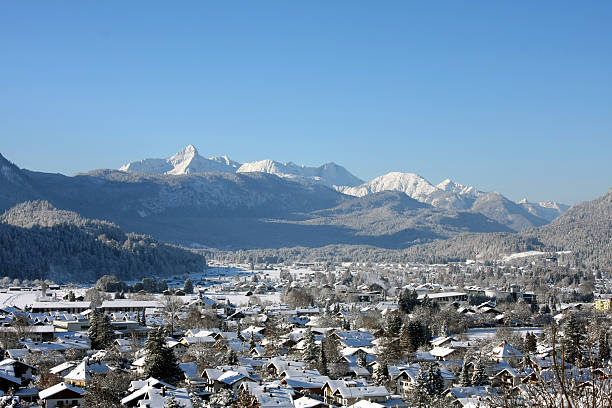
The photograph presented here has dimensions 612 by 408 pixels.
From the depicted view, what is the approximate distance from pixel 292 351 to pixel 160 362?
15.1 m

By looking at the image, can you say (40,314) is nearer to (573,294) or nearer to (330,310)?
(330,310)

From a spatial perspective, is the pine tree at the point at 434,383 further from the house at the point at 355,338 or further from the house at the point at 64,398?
the house at the point at 64,398

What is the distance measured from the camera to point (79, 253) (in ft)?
467

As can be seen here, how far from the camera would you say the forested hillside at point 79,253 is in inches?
5143

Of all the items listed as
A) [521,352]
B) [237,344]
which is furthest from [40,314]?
[521,352]

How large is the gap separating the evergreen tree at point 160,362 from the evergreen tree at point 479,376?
1589cm

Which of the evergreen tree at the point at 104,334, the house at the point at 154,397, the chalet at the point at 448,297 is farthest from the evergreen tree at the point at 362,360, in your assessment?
the chalet at the point at 448,297

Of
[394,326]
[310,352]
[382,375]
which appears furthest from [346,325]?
[382,375]

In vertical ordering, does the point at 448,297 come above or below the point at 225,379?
above

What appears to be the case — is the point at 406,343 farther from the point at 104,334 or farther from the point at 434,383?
the point at 104,334

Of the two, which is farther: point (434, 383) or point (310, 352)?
point (310, 352)

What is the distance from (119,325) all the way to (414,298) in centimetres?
2850

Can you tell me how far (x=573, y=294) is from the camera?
9712cm

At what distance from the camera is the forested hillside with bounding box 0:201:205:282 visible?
429 ft
